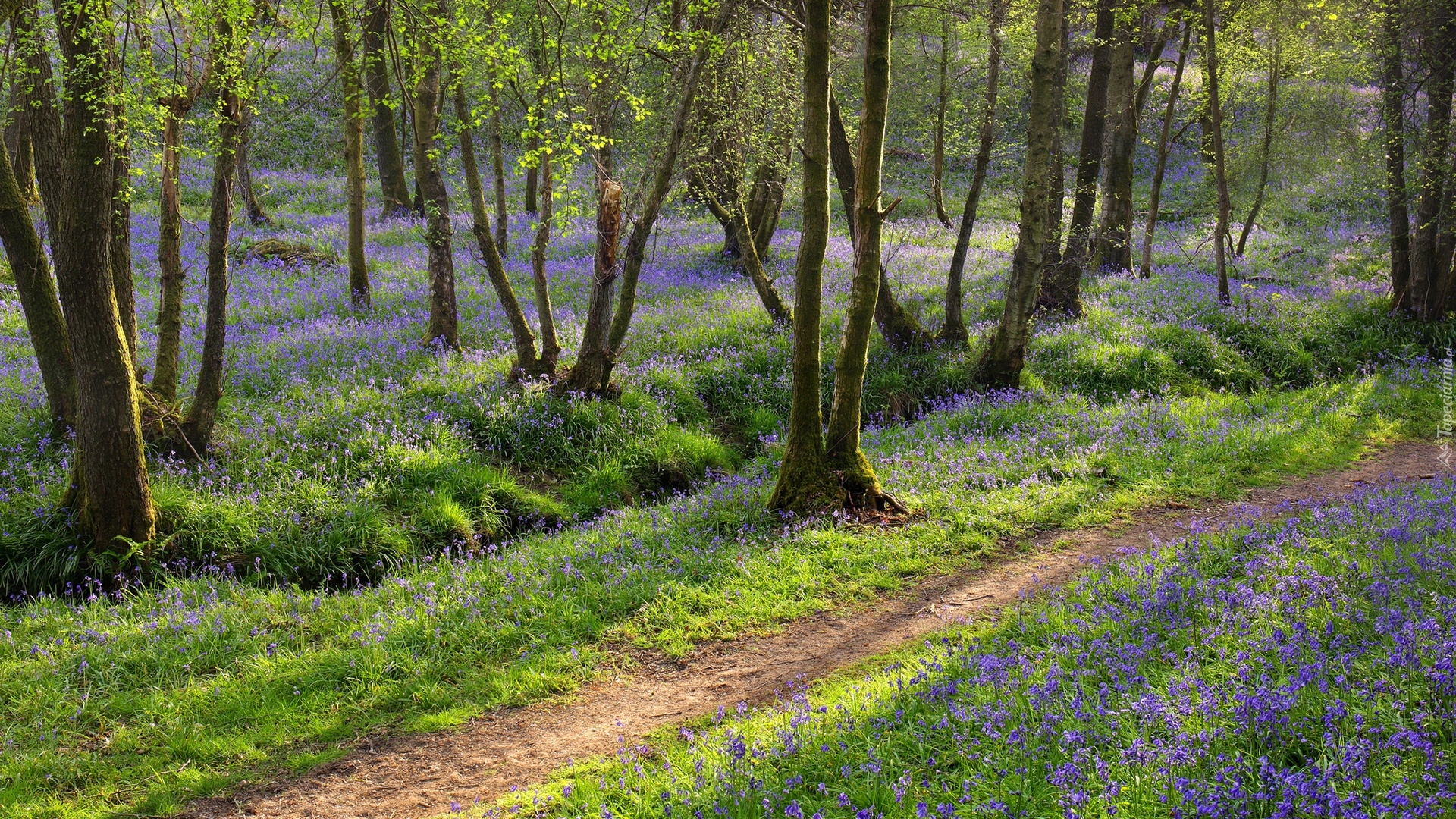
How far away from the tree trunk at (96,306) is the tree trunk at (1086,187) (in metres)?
15.1

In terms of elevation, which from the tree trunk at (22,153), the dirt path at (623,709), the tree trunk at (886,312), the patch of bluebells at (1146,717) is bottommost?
the dirt path at (623,709)

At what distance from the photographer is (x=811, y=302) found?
344 inches

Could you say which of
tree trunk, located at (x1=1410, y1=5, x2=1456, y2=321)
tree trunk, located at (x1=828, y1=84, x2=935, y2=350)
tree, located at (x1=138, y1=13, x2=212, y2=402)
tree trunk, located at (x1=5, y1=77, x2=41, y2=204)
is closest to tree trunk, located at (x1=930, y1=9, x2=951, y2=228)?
tree trunk, located at (x1=828, y1=84, x2=935, y2=350)

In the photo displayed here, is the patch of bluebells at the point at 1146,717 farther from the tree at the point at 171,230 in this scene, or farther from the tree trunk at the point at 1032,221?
the tree at the point at 171,230

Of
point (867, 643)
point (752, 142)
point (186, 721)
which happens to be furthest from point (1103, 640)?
point (752, 142)

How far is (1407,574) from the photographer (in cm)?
528

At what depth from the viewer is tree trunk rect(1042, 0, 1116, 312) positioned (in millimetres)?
17188

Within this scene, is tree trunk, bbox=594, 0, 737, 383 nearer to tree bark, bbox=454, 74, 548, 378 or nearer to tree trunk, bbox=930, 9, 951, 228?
tree bark, bbox=454, 74, 548, 378

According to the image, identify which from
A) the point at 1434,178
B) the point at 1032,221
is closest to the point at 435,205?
the point at 1032,221

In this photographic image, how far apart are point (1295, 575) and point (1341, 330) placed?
14001mm

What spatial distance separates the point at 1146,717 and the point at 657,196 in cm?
938

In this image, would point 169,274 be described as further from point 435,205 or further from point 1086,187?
point 1086,187

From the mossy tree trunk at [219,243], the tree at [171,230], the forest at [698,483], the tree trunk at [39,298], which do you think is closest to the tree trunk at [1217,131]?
the forest at [698,483]

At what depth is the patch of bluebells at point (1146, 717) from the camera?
3572 millimetres
